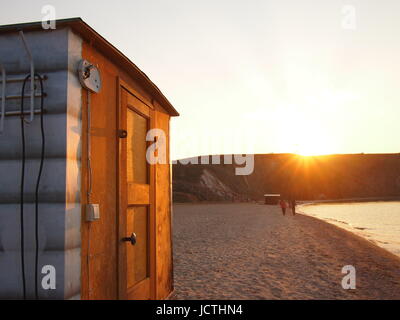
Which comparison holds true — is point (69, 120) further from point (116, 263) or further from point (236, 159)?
point (236, 159)

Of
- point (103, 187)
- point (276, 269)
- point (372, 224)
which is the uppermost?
point (103, 187)

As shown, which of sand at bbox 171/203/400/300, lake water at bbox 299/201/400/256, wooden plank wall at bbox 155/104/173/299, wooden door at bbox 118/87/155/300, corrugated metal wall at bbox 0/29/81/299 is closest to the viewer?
corrugated metal wall at bbox 0/29/81/299

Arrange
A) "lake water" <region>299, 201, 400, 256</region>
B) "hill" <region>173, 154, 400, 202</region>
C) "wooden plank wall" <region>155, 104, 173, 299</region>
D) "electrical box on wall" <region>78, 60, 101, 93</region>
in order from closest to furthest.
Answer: "electrical box on wall" <region>78, 60, 101, 93</region> < "wooden plank wall" <region>155, 104, 173, 299</region> < "lake water" <region>299, 201, 400, 256</region> < "hill" <region>173, 154, 400, 202</region>

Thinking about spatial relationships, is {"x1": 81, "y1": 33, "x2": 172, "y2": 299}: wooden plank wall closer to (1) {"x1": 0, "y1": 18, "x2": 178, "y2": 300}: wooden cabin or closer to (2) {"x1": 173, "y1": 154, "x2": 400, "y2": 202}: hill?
(1) {"x1": 0, "y1": 18, "x2": 178, "y2": 300}: wooden cabin

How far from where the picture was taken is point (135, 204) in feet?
17.3

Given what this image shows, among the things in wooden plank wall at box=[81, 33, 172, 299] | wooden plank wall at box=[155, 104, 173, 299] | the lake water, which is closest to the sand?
wooden plank wall at box=[155, 104, 173, 299]

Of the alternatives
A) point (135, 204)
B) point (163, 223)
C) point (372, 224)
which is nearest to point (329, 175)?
point (372, 224)

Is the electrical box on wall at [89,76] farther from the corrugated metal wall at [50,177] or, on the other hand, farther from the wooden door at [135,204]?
the wooden door at [135,204]

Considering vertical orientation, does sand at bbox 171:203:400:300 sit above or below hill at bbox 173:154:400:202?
below

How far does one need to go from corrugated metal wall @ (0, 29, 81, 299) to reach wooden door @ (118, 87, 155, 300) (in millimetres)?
1092

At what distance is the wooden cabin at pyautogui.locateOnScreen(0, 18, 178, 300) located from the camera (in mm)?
3434

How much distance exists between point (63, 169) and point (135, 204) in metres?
1.96

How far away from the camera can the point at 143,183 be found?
5.84 m

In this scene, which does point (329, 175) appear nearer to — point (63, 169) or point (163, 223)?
point (163, 223)
